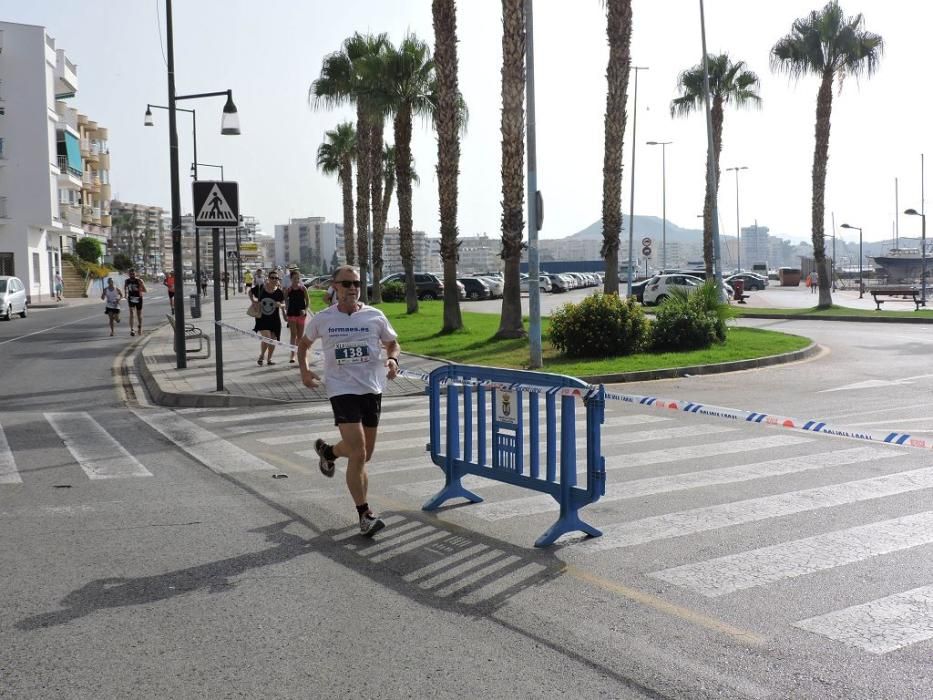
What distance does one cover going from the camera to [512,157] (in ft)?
73.0

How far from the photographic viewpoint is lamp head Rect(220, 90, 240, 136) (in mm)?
18422

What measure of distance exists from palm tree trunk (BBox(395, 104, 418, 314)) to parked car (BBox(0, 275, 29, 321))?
15086 mm

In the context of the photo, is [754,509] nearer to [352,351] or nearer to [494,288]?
[352,351]

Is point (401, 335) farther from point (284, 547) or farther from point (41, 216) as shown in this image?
point (41, 216)

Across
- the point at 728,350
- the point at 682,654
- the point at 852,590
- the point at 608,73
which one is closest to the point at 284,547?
the point at 682,654

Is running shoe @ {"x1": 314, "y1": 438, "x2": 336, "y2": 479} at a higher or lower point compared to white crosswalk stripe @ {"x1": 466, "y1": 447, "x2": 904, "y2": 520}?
higher

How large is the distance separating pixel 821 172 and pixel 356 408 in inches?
1300

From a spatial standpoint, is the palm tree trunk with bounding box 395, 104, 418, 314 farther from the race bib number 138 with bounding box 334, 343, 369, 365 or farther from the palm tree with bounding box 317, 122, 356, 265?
the race bib number 138 with bounding box 334, 343, 369, 365

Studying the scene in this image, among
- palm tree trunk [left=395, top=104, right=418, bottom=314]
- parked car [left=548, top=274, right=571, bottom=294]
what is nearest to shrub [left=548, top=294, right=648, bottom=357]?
palm tree trunk [left=395, top=104, right=418, bottom=314]

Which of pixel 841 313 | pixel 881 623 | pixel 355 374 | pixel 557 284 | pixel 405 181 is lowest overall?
pixel 881 623

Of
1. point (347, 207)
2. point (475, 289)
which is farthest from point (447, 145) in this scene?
point (475, 289)

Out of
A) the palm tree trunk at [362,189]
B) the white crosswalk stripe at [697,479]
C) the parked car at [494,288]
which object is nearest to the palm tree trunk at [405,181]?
the palm tree trunk at [362,189]

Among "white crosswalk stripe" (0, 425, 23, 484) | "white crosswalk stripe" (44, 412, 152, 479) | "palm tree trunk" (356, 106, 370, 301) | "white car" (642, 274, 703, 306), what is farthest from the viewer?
"white car" (642, 274, 703, 306)

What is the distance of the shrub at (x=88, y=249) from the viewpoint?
8525cm
